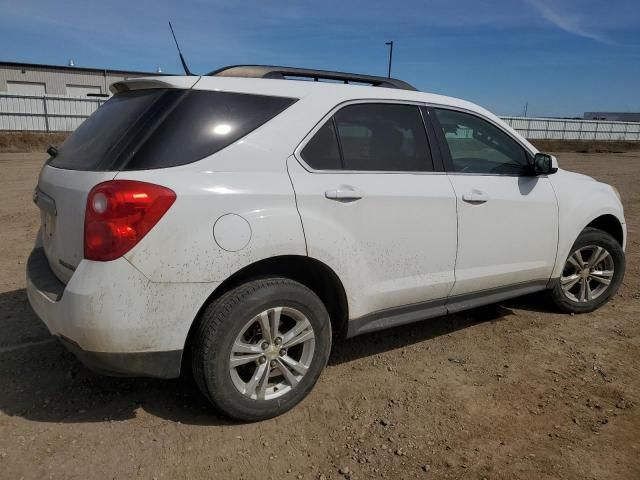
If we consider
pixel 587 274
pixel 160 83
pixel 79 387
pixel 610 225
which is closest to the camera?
pixel 160 83

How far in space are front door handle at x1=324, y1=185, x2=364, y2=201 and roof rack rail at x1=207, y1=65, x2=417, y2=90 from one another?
0.75m

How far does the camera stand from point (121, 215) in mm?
2328

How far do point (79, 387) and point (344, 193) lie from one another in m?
1.96

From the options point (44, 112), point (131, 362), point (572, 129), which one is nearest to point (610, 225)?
point (131, 362)

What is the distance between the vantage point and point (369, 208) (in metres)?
2.97

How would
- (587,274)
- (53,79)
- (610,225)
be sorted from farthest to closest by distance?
(53,79) < (610,225) < (587,274)

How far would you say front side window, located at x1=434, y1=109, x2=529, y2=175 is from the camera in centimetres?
356

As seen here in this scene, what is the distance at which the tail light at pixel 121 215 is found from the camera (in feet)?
7.63

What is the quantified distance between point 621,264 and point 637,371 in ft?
4.58

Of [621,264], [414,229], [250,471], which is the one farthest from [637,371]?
[250,471]

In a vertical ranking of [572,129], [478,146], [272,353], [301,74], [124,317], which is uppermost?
[572,129]

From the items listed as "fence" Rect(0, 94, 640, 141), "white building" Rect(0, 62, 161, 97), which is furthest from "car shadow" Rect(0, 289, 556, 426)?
"white building" Rect(0, 62, 161, 97)

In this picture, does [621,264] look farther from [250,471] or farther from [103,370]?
[103,370]

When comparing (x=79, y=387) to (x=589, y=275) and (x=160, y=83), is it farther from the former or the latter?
(x=589, y=275)
